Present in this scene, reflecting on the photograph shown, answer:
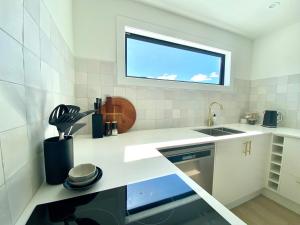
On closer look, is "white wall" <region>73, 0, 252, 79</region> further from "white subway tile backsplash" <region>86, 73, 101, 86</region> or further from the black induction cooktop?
the black induction cooktop

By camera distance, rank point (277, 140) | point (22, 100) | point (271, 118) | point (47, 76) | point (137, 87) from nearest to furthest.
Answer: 1. point (22, 100)
2. point (47, 76)
3. point (137, 87)
4. point (277, 140)
5. point (271, 118)

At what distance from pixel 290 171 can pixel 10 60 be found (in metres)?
2.42

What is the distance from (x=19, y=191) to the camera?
42 centimetres

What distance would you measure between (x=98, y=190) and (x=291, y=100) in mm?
2646

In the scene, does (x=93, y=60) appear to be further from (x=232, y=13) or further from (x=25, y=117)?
(x=232, y=13)

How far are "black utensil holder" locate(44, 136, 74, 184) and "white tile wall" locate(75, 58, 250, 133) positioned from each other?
91 centimetres

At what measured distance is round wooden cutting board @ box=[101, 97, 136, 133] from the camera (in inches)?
56.6

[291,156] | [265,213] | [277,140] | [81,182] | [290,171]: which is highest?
[81,182]

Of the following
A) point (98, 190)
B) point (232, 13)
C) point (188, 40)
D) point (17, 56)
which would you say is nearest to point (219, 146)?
point (98, 190)

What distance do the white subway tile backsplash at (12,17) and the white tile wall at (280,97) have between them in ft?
9.27

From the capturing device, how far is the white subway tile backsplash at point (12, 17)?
13.8 inches

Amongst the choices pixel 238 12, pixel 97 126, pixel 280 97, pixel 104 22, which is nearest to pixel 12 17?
pixel 97 126

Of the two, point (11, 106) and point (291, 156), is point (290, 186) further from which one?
point (11, 106)

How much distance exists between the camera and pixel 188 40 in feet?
6.04
